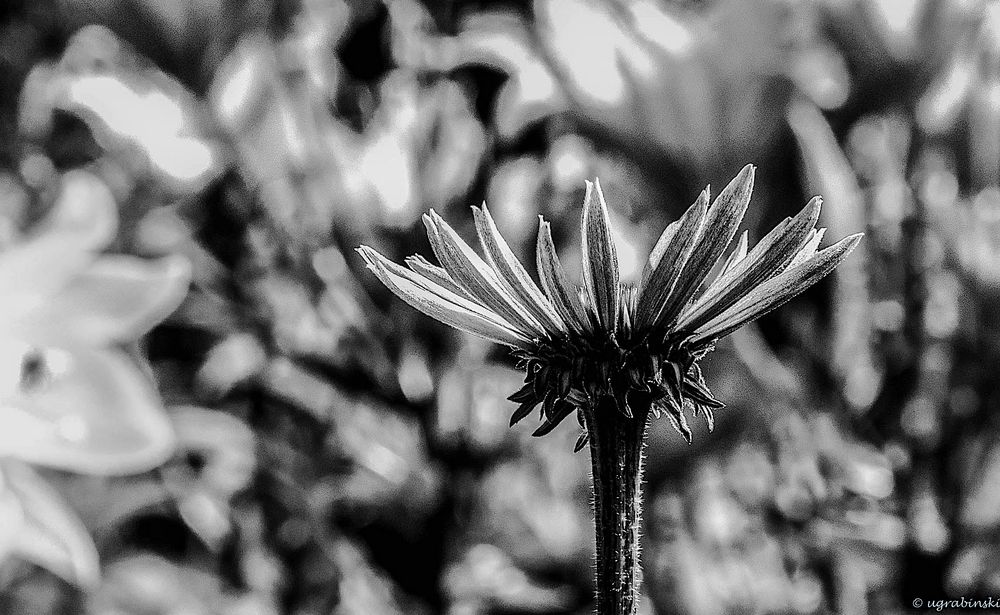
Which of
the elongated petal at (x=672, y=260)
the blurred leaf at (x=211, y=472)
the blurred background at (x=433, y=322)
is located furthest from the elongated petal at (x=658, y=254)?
the blurred leaf at (x=211, y=472)

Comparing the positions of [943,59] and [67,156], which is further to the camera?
[67,156]

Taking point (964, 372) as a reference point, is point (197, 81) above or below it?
above

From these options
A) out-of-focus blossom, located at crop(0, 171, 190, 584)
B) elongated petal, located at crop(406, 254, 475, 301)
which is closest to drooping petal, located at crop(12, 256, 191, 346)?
out-of-focus blossom, located at crop(0, 171, 190, 584)

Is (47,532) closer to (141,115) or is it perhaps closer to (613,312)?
(141,115)

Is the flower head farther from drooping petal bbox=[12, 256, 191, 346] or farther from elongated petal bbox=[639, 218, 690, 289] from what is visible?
drooping petal bbox=[12, 256, 191, 346]

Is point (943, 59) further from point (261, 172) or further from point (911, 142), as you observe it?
point (261, 172)

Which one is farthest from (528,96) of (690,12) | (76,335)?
(76,335)
